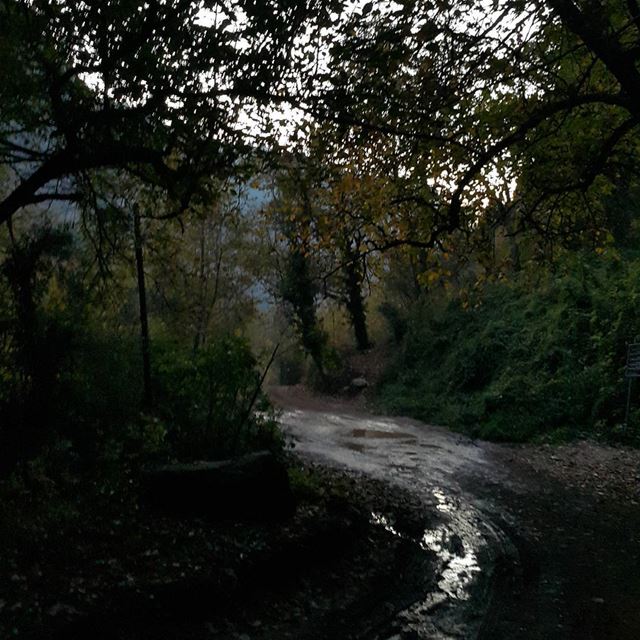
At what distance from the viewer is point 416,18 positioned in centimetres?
700

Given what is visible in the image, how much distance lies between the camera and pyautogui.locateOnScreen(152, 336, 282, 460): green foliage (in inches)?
353

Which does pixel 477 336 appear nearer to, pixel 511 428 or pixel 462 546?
pixel 511 428

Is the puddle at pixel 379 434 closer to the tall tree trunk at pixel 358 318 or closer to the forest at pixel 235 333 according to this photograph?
the forest at pixel 235 333

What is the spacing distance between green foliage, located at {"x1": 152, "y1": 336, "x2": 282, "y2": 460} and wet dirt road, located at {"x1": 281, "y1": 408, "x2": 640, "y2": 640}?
2.64 meters

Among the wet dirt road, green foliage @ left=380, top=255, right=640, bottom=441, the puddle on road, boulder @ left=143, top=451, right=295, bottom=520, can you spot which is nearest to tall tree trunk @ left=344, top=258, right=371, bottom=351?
green foliage @ left=380, top=255, right=640, bottom=441

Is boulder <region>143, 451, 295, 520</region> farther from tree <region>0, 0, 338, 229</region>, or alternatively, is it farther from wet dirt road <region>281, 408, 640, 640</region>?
tree <region>0, 0, 338, 229</region>

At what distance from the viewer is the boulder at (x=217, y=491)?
7281mm

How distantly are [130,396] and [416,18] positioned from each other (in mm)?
6876

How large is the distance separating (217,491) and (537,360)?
1375 cm

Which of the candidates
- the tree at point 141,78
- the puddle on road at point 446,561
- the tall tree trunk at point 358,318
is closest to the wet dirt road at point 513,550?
the puddle on road at point 446,561

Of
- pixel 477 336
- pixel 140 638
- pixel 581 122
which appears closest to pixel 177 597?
pixel 140 638

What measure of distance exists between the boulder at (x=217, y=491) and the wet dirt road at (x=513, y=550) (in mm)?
1909

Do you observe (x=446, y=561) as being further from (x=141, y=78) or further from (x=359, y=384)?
(x=359, y=384)

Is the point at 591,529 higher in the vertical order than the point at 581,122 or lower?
lower
